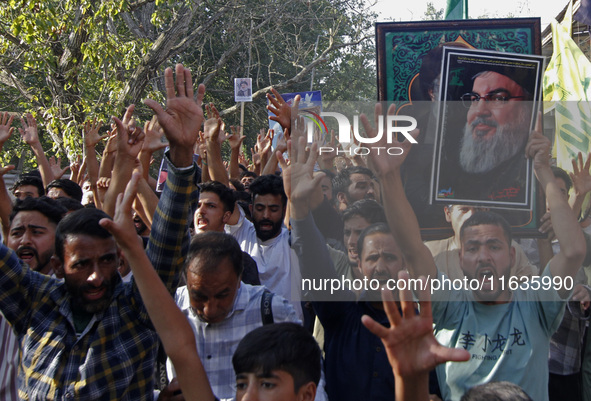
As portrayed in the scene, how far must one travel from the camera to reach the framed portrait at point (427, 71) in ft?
9.41

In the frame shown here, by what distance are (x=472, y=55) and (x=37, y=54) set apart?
6.57 m

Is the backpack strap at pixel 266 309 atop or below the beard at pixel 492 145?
below

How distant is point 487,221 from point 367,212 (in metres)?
0.70

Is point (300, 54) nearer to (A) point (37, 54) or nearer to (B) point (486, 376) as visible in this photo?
(A) point (37, 54)

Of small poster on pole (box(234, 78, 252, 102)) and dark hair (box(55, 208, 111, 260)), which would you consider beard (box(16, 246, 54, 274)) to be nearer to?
dark hair (box(55, 208, 111, 260))

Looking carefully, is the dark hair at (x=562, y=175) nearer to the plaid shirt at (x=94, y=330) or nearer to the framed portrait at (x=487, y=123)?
the framed portrait at (x=487, y=123)

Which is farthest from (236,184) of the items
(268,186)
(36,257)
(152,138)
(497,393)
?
(497,393)

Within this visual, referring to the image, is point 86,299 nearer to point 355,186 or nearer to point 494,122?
point 494,122

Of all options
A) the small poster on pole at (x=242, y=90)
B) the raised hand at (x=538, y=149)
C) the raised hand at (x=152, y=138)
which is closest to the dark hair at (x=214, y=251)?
the raised hand at (x=152, y=138)

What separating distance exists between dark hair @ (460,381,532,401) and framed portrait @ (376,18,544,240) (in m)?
0.86

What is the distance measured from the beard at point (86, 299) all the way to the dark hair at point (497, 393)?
126 cm

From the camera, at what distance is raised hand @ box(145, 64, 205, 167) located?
2248mm

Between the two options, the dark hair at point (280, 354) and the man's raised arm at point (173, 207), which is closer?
the dark hair at point (280, 354)

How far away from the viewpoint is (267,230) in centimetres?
409
